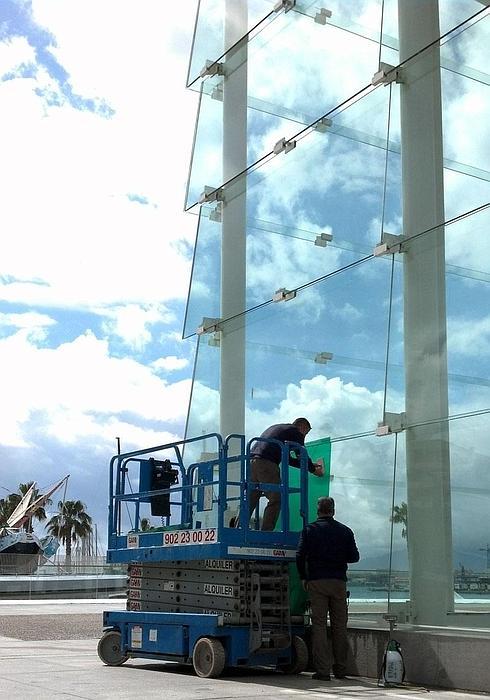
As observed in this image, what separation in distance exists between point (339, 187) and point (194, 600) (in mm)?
5445

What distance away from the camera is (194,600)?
1112 centimetres

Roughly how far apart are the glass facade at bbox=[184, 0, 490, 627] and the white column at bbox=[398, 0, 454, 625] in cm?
2

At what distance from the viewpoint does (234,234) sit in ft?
51.0

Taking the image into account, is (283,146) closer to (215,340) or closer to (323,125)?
(323,125)

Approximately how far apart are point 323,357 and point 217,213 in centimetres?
442

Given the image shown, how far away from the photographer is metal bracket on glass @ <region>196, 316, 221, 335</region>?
15555 mm

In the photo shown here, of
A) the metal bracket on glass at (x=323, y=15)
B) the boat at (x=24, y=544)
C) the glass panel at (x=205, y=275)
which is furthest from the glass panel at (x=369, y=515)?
the boat at (x=24, y=544)

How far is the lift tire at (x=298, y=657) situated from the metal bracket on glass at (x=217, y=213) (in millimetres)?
7463

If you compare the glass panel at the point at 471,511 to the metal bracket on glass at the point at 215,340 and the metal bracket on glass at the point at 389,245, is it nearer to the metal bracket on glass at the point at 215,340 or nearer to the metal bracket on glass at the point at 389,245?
the metal bracket on glass at the point at 389,245

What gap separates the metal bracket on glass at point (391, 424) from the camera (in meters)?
10.9

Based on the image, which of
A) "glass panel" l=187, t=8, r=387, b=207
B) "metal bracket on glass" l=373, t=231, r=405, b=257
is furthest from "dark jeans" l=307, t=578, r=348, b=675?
"glass panel" l=187, t=8, r=387, b=207

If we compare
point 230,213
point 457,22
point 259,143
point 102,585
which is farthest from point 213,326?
point 102,585

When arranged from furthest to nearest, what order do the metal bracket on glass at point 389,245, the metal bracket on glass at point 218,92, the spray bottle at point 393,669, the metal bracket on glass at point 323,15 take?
the metal bracket on glass at point 218,92 → the metal bracket on glass at point 323,15 → the metal bracket on glass at point 389,245 → the spray bottle at point 393,669

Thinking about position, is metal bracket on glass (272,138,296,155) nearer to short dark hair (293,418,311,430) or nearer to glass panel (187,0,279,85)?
glass panel (187,0,279,85)
